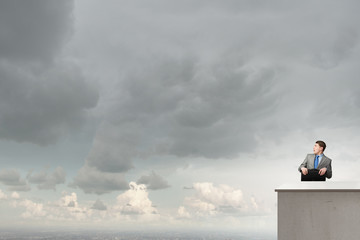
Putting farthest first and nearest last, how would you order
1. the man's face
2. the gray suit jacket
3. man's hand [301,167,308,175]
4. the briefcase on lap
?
the man's face < the gray suit jacket < man's hand [301,167,308,175] < the briefcase on lap

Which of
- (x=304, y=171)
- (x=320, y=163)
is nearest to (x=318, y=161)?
(x=320, y=163)

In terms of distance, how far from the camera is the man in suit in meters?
14.6

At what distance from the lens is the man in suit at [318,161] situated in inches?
577

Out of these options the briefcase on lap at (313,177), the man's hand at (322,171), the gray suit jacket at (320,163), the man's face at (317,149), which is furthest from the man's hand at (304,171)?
the man's face at (317,149)

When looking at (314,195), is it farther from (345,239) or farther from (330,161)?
(330,161)

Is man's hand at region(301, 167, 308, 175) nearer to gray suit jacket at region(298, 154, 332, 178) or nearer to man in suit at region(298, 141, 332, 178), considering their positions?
man in suit at region(298, 141, 332, 178)

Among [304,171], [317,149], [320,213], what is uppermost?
[317,149]

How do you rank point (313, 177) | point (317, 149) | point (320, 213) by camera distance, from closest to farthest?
point (320, 213), point (313, 177), point (317, 149)

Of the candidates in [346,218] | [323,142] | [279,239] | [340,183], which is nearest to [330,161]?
[323,142]

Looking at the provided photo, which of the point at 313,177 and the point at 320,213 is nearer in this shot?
the point at 320,213

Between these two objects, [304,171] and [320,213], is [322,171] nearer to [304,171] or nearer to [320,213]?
[304,171]

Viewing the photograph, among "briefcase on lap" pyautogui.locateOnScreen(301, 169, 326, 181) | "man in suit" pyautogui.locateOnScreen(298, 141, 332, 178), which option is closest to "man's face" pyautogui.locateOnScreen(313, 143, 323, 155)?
"man in suit" pyautogui.locateOnScreen(298, 141, 332, 178)

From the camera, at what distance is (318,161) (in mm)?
14914

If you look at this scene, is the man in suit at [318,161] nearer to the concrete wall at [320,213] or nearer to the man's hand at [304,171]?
the man's hand at [304,171]
